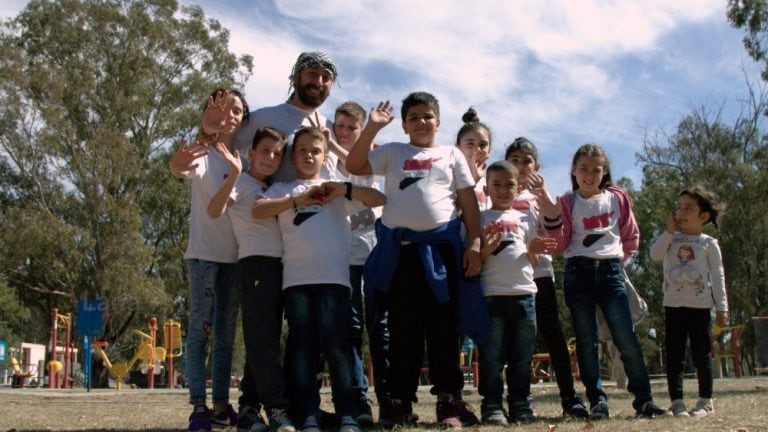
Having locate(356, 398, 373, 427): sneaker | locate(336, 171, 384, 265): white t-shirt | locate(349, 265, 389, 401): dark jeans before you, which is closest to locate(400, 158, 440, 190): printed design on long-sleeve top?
locate(336, 171, 384, 265): white t-shirt

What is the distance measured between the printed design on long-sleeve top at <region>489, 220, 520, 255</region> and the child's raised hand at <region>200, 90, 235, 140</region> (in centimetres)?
195

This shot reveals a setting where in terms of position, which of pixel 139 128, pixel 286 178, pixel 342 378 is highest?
pixel 139 128

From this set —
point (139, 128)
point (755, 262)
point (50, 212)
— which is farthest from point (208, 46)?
point (755, 262)

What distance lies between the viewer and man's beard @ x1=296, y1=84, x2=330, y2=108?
5598mm

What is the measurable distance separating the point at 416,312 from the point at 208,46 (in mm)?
29449

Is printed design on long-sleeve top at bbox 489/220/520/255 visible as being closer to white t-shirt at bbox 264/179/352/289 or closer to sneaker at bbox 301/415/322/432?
white t-shirt at bbox 264/179/352/289

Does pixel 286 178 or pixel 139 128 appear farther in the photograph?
pixel 139 128

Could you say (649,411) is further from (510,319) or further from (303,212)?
(303,212)

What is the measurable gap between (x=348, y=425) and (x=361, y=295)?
140cm

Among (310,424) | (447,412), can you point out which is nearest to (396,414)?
(447,412)

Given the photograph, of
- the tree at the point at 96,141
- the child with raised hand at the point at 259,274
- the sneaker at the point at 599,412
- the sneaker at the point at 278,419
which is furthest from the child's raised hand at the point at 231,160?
the tree at the point at 96,141

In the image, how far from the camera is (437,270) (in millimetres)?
4980

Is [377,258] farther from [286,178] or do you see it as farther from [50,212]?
[50,212]

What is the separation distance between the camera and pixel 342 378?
15.5 ft
